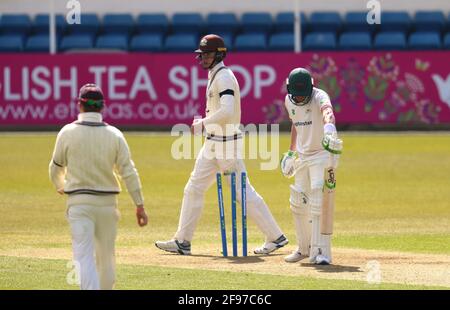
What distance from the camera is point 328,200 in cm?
1249

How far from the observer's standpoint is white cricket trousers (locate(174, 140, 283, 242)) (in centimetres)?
1345

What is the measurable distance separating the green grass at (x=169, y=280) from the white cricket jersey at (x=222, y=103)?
189cm

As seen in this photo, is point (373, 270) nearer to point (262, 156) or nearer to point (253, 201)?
point (253, 201)

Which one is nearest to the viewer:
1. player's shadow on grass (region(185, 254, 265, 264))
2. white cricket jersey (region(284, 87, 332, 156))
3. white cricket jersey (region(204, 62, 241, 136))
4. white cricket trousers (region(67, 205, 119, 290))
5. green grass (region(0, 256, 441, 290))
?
white cricket trousers (region(67, 205, 119, 290))

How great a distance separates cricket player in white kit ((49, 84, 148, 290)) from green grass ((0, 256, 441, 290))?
1.32 meters

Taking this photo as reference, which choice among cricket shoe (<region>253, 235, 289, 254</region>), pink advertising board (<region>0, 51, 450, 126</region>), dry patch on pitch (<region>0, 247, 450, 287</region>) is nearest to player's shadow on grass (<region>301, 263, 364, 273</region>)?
dry patch on pitch (<region>0, 247, 450, 287</region>)

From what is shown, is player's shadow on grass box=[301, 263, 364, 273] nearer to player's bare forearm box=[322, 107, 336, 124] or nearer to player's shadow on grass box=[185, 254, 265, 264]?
player's shadow on grass box=[185, 254, 265, 264]

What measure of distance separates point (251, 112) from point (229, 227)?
17.6 meters

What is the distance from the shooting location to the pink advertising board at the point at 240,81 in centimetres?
Answer: 3344

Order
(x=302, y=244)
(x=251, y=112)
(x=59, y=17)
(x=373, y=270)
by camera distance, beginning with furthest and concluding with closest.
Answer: (x=59, y=17)
(x=251, y=112)
(x=302, y=244)
(x=373, y=270)

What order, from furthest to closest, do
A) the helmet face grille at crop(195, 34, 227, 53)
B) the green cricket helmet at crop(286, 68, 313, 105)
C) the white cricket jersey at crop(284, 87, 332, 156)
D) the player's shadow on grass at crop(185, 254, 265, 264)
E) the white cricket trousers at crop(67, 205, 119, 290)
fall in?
the helmet face grille at crop(195, 34, 227, 53) → the player's shadow on grass at crop(185, 254, 265, 264) → the white cricket jersey at crop(284, 87, 332, 156) → the green cricket helmet at crop(286, 68, 313, 105) → the white cricket trousers at crop(67, 205, 119, 290)

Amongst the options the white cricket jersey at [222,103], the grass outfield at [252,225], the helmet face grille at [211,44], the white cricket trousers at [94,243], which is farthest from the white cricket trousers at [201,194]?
the white cricket trousers at [94,243]

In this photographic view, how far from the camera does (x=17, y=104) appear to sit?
3394 cm
